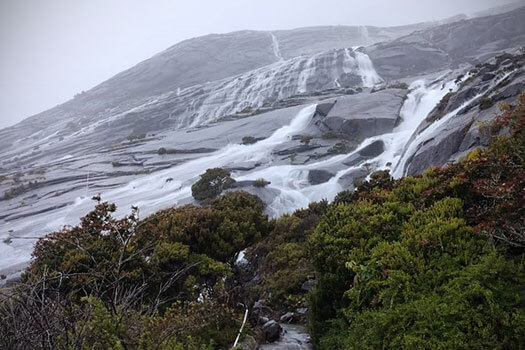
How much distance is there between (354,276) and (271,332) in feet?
6.30

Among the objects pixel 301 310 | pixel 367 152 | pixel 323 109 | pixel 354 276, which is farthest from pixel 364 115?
pixel 354 276

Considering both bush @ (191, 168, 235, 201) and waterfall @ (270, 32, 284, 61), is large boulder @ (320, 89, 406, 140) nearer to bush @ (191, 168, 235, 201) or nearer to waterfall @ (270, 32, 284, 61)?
bush @ (191, 168, 235, 201)

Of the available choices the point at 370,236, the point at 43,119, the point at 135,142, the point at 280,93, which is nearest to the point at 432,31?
the point at 280,93

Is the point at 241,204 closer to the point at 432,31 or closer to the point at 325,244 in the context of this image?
the point at 325,244

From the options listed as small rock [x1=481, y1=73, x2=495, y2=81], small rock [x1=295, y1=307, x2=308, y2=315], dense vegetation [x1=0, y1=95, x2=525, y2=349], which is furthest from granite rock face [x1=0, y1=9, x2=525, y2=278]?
small rock [x1=295, y1=307, x2=308, y2=315]

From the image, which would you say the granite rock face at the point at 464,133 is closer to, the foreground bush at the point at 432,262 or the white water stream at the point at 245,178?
the white water stream at the point at 245,178

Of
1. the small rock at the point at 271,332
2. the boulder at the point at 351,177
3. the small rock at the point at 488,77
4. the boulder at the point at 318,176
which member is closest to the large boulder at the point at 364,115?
the small rock at the point at 488,77

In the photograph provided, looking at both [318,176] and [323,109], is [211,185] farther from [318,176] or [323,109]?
[323,109]

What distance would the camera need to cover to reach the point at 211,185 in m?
18.7

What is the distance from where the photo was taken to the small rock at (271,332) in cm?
544

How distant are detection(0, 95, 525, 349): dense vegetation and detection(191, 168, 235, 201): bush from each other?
9740mm

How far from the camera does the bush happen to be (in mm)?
18203

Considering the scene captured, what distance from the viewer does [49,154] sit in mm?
43250

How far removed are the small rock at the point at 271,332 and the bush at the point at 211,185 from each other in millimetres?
12684
